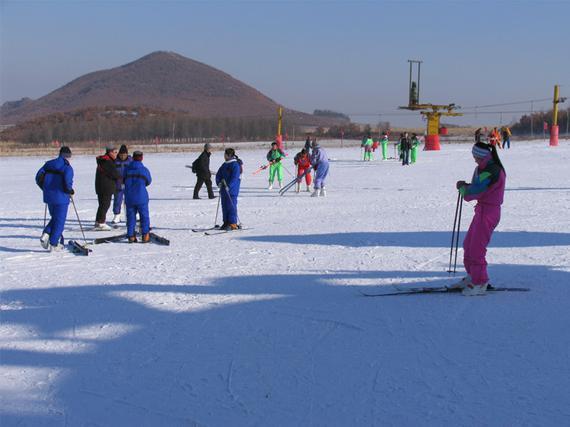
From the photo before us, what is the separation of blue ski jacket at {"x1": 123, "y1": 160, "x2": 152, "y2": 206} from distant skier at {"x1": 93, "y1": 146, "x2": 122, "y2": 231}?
1.56 m

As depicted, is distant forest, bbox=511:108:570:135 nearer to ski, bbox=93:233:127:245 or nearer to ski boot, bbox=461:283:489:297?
ski, bbox=93:233:127:245

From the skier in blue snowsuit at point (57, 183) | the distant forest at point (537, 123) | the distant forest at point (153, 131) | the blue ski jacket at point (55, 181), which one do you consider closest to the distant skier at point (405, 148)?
the skier in blue snowsuit at point (57, 183)

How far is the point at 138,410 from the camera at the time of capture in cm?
428

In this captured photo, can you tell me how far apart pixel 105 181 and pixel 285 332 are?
24.4 ft

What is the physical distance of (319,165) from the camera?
54.9 ft

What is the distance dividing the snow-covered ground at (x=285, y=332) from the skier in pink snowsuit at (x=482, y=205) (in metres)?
0.23

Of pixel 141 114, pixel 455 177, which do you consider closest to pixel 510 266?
pixel 455 177

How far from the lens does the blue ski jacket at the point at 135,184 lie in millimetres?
10484

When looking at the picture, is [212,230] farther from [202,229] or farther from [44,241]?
[44,241]

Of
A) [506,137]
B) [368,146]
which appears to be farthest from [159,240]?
[506,137]

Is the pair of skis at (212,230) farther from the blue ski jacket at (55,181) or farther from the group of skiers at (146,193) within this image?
the blue ski jacket at (55,181)

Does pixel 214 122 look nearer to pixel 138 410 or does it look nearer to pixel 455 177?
pixel 455 177

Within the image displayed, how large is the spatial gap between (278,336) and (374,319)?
0.95 meters

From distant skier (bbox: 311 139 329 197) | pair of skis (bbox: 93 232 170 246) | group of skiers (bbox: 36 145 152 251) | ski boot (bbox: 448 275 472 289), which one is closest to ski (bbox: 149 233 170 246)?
pair of skis (bbox: 93 232 170 246)
